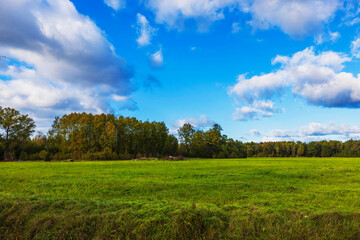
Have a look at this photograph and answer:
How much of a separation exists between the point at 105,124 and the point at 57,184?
5435 centimetres

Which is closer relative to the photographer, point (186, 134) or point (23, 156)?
point (23, 156)

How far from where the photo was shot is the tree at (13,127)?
59.5 metres

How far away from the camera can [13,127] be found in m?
→ 60.8

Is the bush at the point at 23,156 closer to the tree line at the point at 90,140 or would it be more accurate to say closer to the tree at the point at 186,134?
the tree line at the point at 90,140

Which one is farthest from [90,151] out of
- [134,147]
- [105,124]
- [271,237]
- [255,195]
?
[271,237]

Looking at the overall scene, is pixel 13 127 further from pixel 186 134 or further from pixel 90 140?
pixel 186 134

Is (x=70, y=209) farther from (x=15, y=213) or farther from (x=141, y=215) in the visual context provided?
(x=141, y=215)

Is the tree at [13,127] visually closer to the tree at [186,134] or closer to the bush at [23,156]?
the bush at [23,156]

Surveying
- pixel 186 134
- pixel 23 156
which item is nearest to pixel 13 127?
pixel 23 156

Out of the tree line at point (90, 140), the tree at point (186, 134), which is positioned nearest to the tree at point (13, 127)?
the tree line at point (90, 140)

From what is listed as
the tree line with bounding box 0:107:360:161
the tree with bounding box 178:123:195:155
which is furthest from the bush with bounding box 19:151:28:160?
the tree with bounding box 178:123:195:155

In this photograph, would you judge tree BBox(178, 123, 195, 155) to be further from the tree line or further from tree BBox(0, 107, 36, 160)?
tree BBox(0, 107, 36, 160)

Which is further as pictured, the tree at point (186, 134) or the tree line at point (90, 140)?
the tree at point (186, 134)

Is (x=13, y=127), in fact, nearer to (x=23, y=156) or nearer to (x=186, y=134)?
(x=23, y=156)
